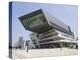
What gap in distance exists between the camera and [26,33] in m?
1.85

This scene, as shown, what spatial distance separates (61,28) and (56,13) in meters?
0.18

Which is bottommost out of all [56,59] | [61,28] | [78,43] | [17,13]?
[56,59]

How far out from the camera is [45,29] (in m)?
1.94

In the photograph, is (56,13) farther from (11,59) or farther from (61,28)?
(11,59)

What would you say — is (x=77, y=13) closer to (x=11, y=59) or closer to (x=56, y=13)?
(x=56, y=13)

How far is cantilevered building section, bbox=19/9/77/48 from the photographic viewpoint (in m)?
1.89

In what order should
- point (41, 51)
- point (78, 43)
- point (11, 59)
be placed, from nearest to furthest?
point (11, 59) < point (41, 51) < point (78, 43)

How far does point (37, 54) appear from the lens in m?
1.90

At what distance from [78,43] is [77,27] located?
19 centimetres

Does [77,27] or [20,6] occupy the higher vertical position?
[20,6]

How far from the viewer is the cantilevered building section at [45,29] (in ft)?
6.20

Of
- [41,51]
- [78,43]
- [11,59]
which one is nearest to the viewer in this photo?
[11,59]
